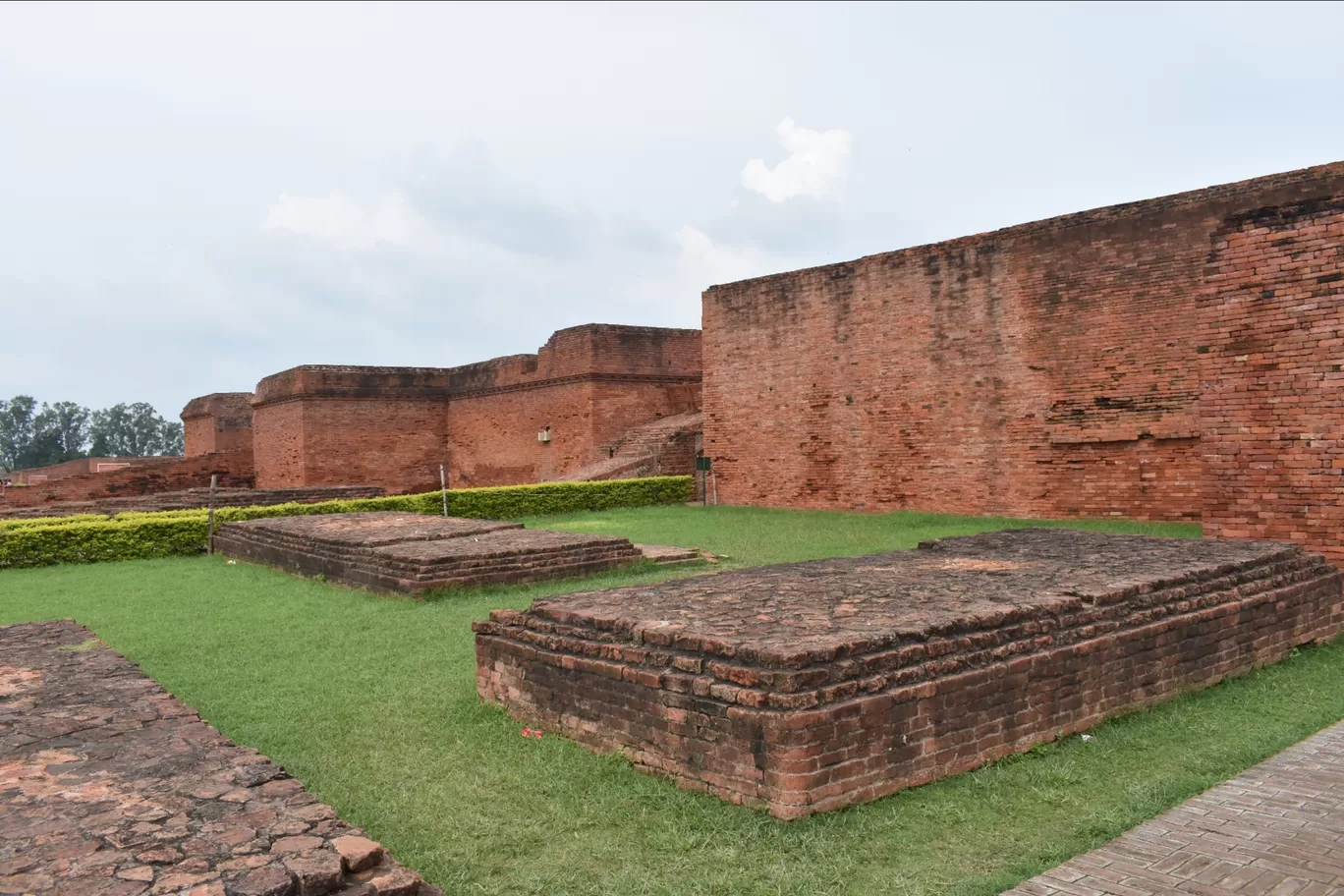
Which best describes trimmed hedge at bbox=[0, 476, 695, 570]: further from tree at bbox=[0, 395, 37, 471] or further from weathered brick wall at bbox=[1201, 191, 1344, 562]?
tree at bbox=[0, 395, 37, 471]

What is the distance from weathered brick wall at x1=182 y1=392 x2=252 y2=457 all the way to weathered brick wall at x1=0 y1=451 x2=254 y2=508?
69cm

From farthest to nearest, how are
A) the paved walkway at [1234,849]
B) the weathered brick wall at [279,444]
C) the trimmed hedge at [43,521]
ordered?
the weathered brick wall at [279,444], the trimmed hedge at [43,521], the paved walkway at [1234,849]

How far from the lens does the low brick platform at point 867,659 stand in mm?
3025

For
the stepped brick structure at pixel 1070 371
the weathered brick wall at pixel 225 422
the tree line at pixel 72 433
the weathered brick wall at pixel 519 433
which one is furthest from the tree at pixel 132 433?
the stepped brick structure at pixel 1070 371

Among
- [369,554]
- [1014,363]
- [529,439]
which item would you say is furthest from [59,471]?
[1014,363]

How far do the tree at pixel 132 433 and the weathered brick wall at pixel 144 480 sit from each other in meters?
40.4

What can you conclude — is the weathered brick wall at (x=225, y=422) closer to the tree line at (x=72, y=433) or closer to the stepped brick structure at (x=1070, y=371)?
the stepped brick structure at (x=1070, y=371)

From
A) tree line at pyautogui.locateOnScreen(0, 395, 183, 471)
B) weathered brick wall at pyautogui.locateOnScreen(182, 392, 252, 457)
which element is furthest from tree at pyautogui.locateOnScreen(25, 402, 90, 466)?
weathered brick wall at pyautogui.locateOnScreen(182, 392, 252, 457)

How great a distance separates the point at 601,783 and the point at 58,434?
66.8m

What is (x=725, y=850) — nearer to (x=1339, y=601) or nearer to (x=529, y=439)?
(x=1339, y=601)

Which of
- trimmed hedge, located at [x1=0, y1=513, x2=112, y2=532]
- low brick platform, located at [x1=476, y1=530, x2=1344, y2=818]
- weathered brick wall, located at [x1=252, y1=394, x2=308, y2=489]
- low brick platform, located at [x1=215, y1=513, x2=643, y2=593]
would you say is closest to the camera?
low brick platform, located at [x1=476, y1=530, x2=1344, y2=818]

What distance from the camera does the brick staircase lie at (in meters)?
16.9

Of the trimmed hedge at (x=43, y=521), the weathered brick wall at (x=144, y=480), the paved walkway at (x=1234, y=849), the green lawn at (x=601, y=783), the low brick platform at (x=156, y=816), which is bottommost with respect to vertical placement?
the paved walkway at (x=1234, y=849)

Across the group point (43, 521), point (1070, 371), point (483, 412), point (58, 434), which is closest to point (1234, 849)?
point (1070, 371)
